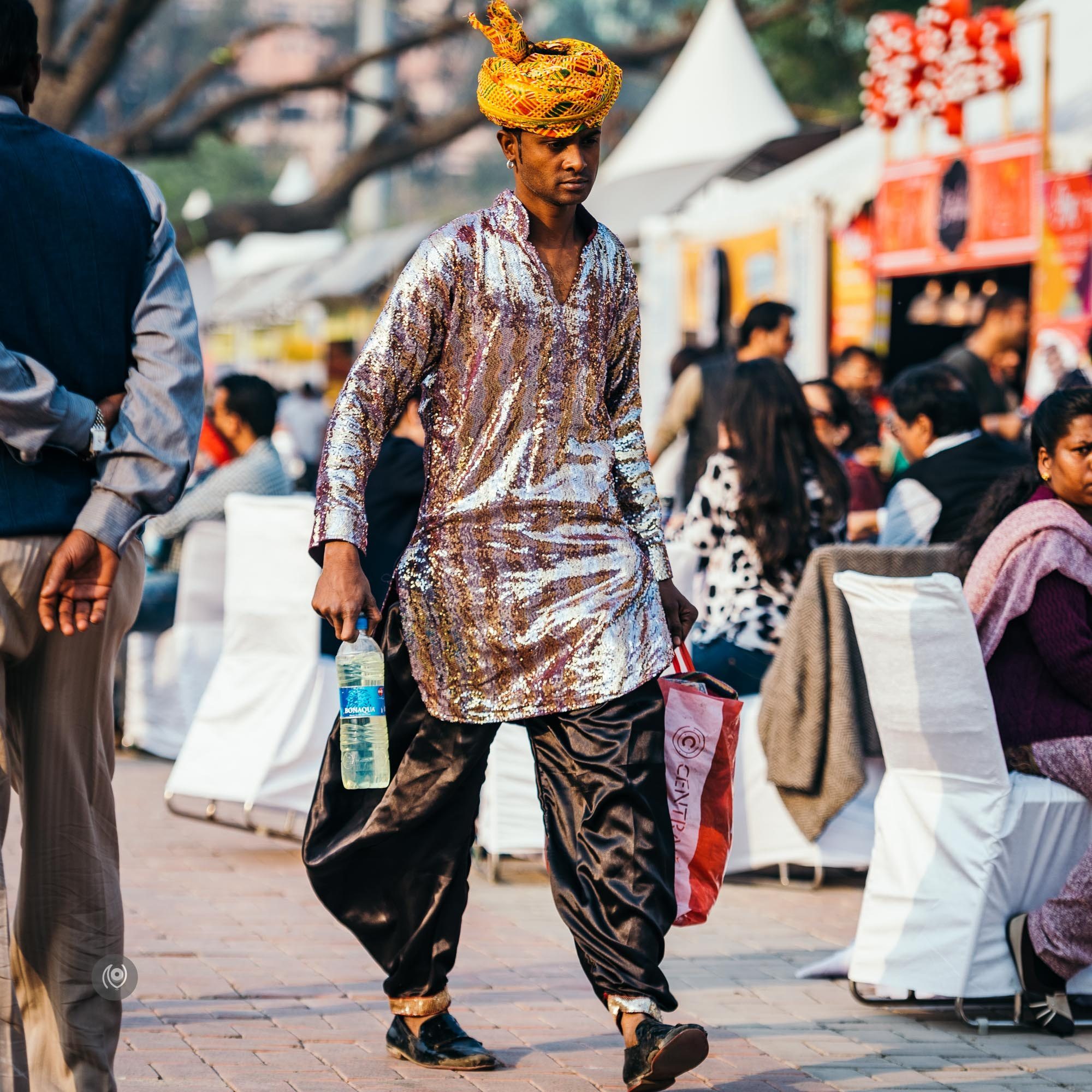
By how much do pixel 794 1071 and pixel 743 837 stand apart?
210cm

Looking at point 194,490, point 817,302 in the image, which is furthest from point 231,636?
point 817,302

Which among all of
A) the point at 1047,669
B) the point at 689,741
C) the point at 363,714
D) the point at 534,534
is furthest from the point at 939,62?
the point at 363,714

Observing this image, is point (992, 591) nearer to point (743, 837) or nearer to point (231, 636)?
point (743, 837)

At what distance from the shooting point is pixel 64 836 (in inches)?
121

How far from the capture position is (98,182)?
10.1ft

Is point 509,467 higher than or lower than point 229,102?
lower

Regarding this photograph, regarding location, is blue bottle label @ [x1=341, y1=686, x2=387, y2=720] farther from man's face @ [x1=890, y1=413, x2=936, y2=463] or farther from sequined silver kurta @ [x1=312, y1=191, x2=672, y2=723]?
man's face @ [x1=890, y1=413, x2=936, y2=463]

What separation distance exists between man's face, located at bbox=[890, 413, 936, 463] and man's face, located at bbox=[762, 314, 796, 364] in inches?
46.3

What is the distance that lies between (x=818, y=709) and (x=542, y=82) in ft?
9.10

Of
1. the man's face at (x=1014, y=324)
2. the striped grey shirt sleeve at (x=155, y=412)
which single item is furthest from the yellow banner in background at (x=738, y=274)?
the striped grey shirt sleeve at (x=155, y=412)

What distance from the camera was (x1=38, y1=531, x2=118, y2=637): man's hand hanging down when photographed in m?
2.92

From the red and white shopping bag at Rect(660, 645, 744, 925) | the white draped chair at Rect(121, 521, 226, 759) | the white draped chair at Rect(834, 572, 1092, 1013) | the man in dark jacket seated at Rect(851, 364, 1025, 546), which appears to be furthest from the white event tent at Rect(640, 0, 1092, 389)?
the red and white shopping bag at Rect(660, 645, 744, 925)

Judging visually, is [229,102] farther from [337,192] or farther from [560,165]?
[560,165]

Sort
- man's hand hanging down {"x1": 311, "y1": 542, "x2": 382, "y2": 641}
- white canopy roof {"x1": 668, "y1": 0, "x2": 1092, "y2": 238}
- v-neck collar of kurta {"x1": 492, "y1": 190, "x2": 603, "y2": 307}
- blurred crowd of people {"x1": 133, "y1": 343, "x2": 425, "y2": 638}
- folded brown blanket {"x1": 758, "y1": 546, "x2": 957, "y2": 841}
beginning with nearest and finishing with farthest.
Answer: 1. man's hand hanging down {"x1": 311, "y1": 542, "x2": 382, "y2": 641}
2. v-neck collar of kurta {"x1": 492, "y1": 190, "x2": 603, "y2": 307}
3. folded brown blanket {"x1": 758, "y1": 546, "x2": 957, "y2": 841}
4. blurred crowd of people {"x1": 133, "y1": 343, "x2": 425, "y2": 638}
5. white canopy roof {"x1": 668, "y1": 0, "x2": 1092, "y2": 238}
